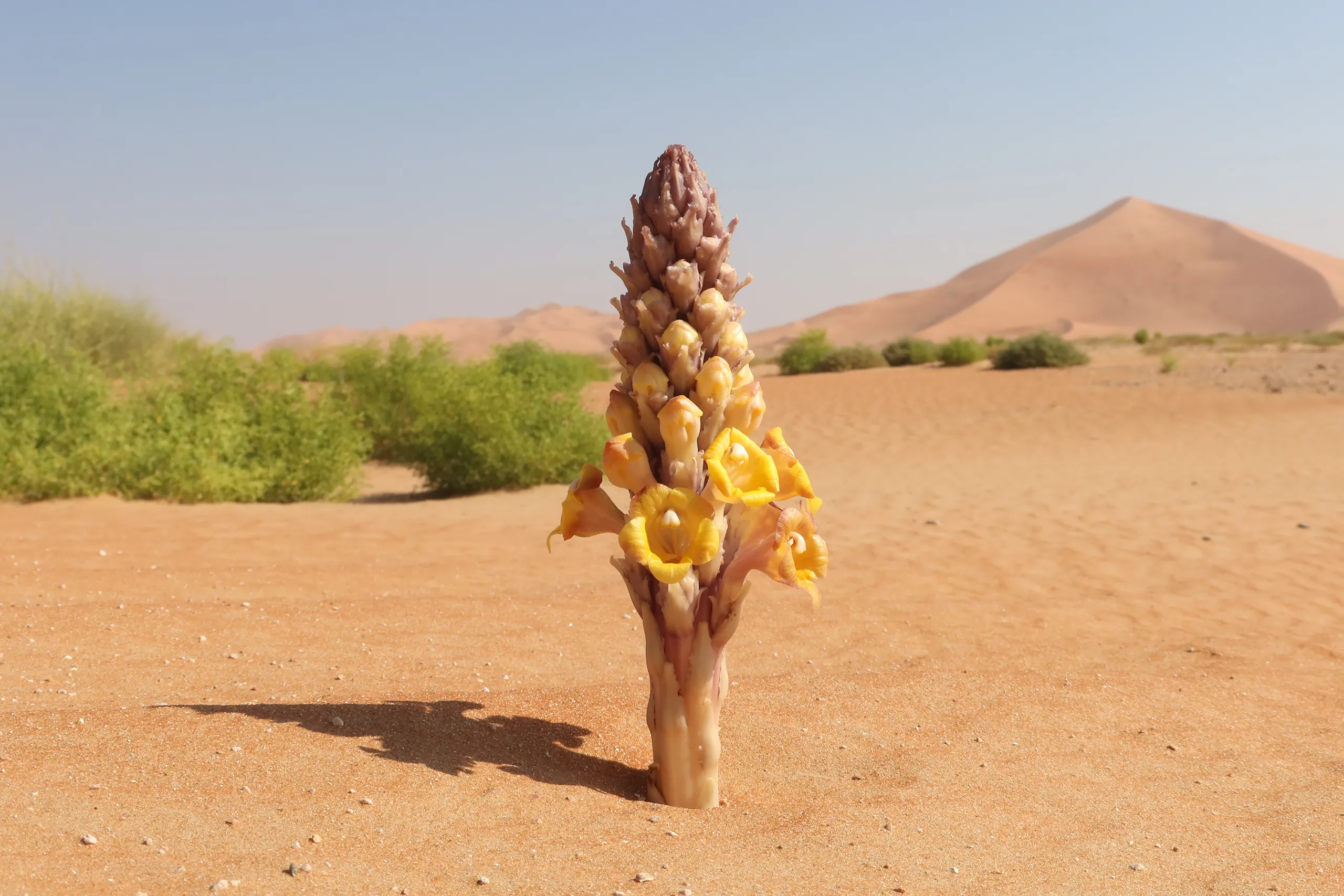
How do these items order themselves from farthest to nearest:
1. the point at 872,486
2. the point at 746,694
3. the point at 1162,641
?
the point at 872,486 < the point at 1162,641 < the point at 746,694

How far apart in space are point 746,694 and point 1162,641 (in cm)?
277

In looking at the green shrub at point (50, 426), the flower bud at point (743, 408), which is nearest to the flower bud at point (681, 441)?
the flower bud at point (743, 408)

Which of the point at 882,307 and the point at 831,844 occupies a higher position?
the point at 882,307

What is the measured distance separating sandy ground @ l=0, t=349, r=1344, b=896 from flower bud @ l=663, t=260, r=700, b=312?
1.54 metres

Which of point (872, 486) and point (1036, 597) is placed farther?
point (872, 486)

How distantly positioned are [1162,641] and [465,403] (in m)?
9.22

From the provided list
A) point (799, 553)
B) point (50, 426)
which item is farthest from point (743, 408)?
point (50, 426)

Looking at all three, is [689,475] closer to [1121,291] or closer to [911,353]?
[911,353]

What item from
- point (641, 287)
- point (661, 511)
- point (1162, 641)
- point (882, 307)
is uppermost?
point (882, 307)

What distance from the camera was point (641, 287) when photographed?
319 cm

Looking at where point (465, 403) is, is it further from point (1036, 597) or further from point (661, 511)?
point (661, 511)

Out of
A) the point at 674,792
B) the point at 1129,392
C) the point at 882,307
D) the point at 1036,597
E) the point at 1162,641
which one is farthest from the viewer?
the point at 882,307

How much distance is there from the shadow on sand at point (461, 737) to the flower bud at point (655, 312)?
4.84 feet

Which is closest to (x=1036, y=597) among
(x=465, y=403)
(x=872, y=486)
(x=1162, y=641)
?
(x=1162, y=641)
